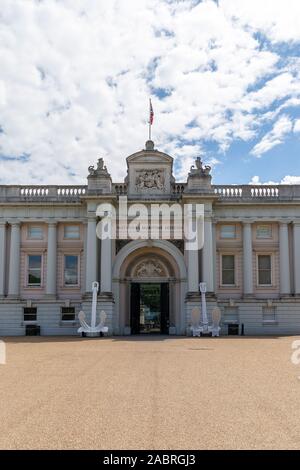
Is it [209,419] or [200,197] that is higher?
[200,197]

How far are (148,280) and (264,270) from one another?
272 inches

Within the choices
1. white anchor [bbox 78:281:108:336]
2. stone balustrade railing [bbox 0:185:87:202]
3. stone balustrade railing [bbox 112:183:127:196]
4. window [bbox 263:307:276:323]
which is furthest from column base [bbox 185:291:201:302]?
stone balustrade railing [bbox 0:185:87:202]

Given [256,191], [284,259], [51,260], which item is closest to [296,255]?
[284,259]

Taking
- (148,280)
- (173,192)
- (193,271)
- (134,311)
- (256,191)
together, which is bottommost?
(134,311)

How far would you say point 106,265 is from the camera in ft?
98.6

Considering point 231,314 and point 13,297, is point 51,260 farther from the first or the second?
point 231,314

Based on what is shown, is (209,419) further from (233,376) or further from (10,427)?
(233,376)

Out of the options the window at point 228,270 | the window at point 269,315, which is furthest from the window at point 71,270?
the window at point 269,315

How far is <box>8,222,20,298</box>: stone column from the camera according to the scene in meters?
31.2

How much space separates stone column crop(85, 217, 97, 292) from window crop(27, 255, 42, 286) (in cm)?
353

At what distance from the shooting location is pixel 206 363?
1473 centimetres

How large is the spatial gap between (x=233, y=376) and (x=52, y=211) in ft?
71.4
